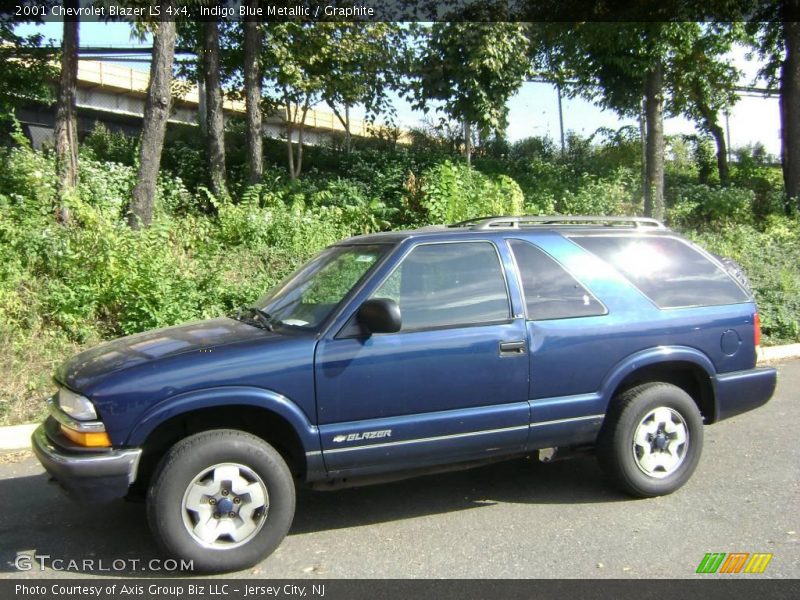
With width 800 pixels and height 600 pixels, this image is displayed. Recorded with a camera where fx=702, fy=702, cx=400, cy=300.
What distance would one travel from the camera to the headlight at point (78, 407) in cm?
362

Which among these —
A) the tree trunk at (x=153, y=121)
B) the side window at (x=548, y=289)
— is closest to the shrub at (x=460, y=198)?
the tree trunk at (x=153, y=121)

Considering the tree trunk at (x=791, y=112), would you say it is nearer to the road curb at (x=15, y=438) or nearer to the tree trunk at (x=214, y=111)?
the tree trunk at (x=214, y=111)

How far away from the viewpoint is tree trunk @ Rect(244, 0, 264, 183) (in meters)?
13.3

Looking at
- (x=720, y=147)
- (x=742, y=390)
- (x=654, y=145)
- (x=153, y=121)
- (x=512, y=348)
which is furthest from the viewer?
(x=720, y=147)

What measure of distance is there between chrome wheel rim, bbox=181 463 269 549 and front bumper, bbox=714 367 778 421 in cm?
316

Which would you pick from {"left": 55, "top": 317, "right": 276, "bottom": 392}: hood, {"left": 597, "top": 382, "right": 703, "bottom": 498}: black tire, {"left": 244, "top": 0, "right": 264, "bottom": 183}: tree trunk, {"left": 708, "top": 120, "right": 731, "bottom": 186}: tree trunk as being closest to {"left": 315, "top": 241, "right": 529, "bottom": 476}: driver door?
{"left": 55, "top": 317, "right": 276, "bottom": 392}: hood

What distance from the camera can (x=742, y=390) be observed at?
4.89m

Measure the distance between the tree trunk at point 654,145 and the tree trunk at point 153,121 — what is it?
9.33 meters

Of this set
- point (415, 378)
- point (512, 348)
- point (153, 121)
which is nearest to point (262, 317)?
point (415, 378)

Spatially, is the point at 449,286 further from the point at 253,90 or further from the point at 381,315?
the point at 253,90

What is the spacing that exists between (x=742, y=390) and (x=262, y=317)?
10.9ft
